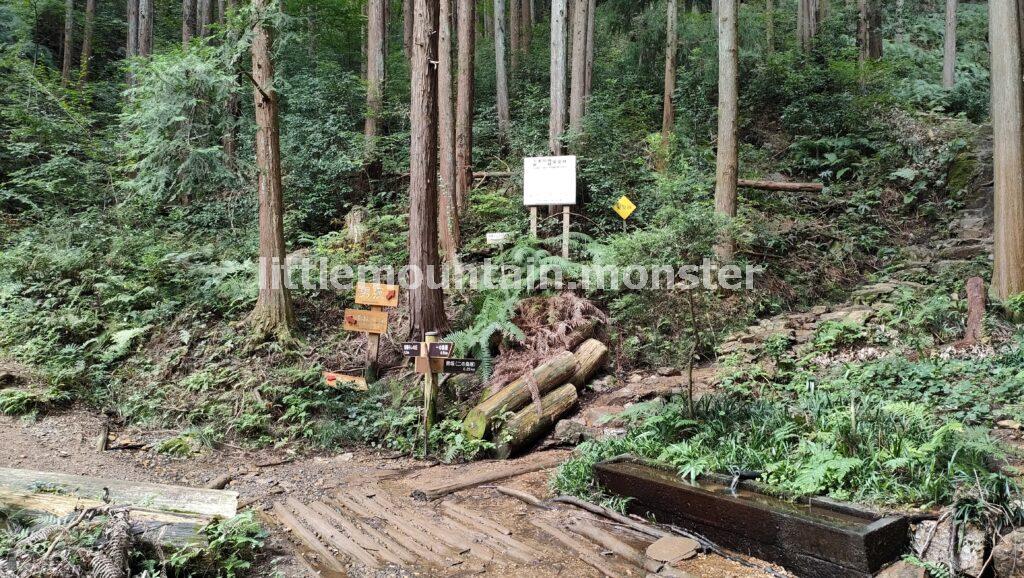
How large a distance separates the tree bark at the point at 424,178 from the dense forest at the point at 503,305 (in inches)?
1.8

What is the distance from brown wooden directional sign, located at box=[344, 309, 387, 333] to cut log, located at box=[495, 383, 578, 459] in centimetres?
257

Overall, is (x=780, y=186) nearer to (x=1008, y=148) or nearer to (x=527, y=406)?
(x=1008, y=148)

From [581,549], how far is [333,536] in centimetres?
197

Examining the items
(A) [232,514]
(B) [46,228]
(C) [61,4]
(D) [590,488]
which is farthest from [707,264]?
(C) [61,4]

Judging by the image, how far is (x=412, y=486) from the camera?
6.13 metres

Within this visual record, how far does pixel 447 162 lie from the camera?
1211 cm

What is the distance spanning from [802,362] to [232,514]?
6.74 m

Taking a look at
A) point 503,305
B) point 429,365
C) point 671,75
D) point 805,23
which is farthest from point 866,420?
point 805,23

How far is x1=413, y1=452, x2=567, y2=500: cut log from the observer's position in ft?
19.2

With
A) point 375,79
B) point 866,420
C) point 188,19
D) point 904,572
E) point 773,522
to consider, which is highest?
point 188,19

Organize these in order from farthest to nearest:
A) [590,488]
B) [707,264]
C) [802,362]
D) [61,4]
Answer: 1. [61,4]
2. [802,362]
3. [707,264]
4. [590,488]

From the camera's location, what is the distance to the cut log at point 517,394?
727 cm

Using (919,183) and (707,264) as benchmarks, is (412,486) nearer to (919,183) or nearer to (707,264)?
(707,264)

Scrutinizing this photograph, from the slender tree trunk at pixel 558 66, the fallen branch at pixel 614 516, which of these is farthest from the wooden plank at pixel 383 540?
the slender tree trunk at pixel 558 66
